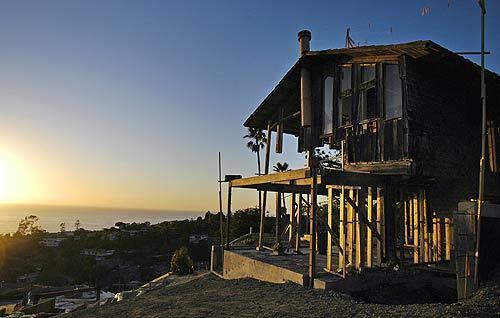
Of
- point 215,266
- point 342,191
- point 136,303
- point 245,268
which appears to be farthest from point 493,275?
point 215,266

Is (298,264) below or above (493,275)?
below

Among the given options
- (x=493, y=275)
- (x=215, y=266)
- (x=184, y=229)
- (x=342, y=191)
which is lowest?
(x=184, y=229)

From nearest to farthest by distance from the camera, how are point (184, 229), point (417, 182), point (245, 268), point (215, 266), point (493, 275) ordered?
point (493, 275) → point (417, 182) → point (245, 268) → point (215, 266) → point (184, 229)

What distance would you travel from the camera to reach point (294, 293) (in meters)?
9.05

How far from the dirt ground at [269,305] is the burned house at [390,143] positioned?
48.1 inches

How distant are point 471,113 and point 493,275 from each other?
6.93 meters

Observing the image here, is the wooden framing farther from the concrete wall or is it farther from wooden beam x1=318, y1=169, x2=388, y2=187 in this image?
the concrete wall

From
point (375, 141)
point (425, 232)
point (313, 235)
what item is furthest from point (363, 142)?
point (425, 232)

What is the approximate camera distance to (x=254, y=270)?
41.4 feet

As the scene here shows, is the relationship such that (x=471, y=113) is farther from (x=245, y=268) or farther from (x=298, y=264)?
(x=245, y=268)

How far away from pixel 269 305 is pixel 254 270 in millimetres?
4245

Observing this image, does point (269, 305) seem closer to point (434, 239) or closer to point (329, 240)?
point (329, 240)

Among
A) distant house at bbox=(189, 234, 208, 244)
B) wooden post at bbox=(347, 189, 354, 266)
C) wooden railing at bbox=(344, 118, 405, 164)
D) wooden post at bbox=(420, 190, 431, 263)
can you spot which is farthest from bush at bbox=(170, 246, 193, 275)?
distant house at bbox=(189, 234, 208, 244)

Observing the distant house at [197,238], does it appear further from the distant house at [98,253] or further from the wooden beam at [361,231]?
the wooden beam at [361,231]
